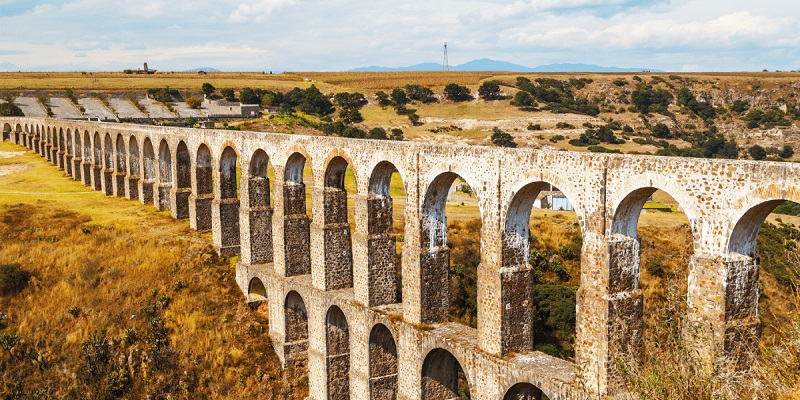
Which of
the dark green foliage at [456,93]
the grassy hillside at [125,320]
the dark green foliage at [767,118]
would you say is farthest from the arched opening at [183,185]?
the dark green foliage at [456,93]

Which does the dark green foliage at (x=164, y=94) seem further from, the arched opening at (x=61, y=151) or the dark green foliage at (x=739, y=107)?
the dark green foliage at (x=739, y=107)

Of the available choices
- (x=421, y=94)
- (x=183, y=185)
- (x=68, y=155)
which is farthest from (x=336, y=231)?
(x=421, y=94)

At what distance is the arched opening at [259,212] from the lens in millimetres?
31406

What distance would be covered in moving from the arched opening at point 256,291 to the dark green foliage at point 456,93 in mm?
75250

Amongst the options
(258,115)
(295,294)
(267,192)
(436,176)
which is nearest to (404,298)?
(436,176)

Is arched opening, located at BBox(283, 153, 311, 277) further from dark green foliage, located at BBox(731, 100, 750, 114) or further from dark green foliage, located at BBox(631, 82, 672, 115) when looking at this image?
dark green foliage, located at BBox(731, 100, 750, 114)

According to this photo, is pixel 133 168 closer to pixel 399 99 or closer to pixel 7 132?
pixel 7 132

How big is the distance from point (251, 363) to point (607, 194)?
1807 cm

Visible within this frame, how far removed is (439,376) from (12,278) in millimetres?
19823

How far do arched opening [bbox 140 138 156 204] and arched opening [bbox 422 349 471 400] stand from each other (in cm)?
2881

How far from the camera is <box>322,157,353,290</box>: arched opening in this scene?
26.0 meters

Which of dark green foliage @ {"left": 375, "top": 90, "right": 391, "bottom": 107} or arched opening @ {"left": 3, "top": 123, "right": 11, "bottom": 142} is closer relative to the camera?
arched opening @ {"left": 3, "top": 123, "right": 11, "bottom": 142}

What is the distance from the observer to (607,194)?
15.6 metres

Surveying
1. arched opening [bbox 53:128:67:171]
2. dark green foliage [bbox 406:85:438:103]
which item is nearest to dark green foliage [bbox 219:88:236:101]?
dark green foliage [bbox 406:85:438:103]
